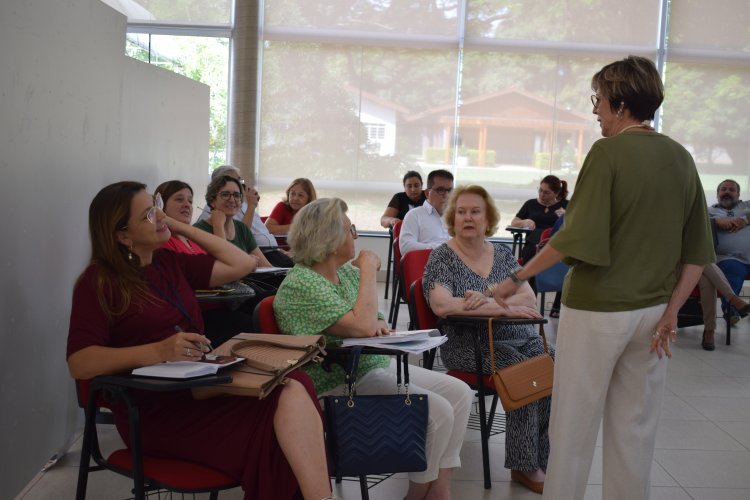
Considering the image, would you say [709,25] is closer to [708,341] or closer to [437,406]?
[708,341]

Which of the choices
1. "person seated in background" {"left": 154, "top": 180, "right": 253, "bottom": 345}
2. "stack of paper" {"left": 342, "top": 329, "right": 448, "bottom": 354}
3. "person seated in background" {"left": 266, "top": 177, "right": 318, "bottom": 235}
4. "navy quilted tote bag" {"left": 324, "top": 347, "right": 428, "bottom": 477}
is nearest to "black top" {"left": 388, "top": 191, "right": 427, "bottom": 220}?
"person seated in background" {"left": 266, "top": 177, "right": 318, "bottom": 235}

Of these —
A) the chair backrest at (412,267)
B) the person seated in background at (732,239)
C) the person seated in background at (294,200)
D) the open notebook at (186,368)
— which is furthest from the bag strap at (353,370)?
the person seated in background at (732,239)

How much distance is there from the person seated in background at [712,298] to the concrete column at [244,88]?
16.1 ft

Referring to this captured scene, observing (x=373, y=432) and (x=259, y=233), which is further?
(x=259, y=233)

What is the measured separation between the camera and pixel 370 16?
9.61 m

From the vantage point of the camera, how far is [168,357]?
2.24 m

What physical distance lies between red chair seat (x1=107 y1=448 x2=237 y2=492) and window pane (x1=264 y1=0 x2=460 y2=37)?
795cm

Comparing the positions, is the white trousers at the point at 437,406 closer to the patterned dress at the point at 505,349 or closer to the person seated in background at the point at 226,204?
the patterned dress at the point at 505,349

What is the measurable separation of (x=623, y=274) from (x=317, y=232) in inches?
43.5

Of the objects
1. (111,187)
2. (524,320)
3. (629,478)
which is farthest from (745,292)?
(111,187)

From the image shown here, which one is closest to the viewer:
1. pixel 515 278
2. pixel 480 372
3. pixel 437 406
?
pixel 515 278

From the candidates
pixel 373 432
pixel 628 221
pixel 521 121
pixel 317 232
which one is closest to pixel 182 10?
pixel 521 121

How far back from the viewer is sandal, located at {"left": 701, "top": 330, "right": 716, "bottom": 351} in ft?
21.4

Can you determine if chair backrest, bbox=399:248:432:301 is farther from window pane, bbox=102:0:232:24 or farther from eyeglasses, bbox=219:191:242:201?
window pane, bbox=102:0:232:24
